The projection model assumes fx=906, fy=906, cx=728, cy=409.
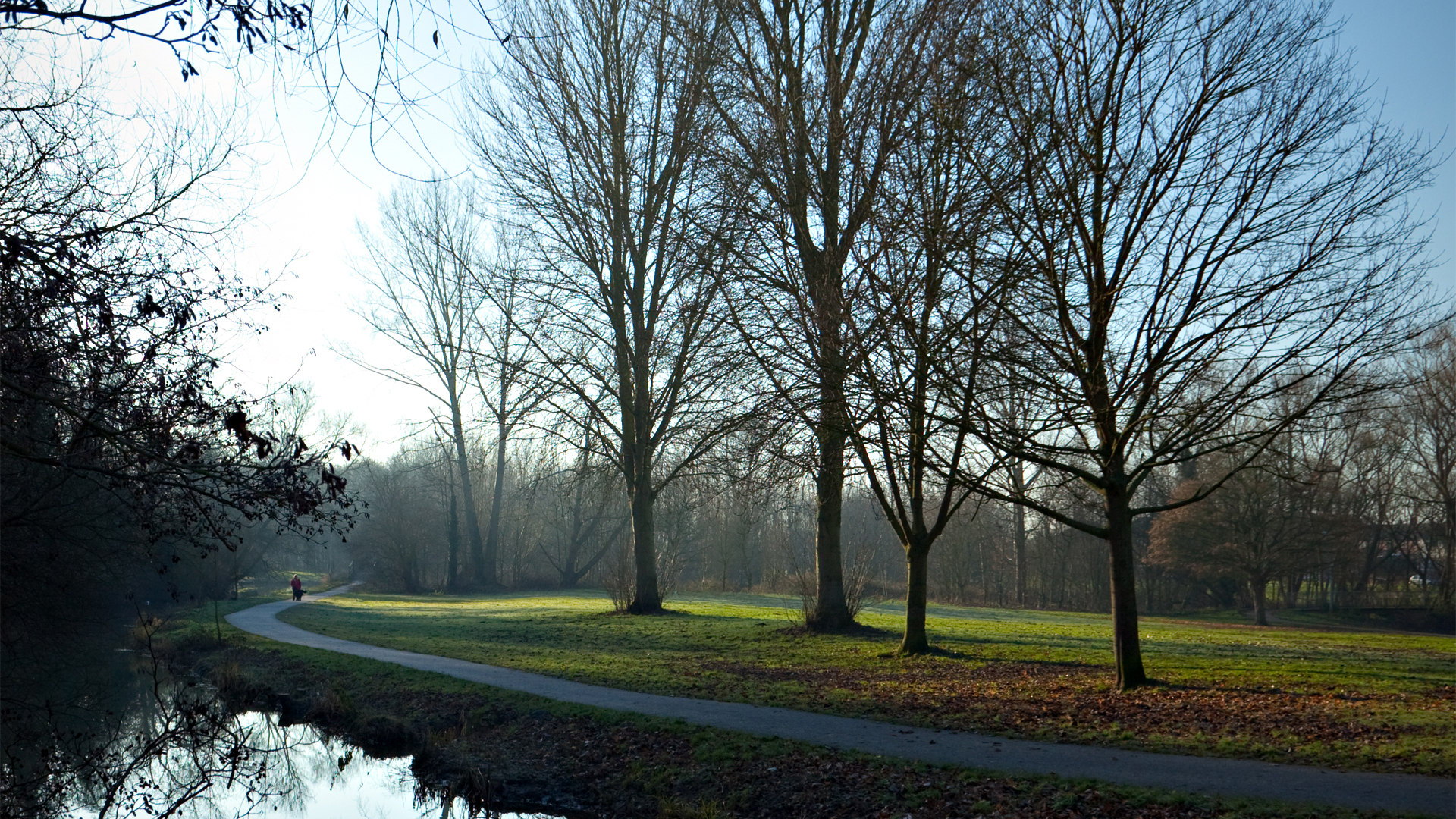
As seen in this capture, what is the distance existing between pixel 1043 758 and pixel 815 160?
8571 mm

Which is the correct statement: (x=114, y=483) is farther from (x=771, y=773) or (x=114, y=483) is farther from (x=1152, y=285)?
(x=1152, y=285)

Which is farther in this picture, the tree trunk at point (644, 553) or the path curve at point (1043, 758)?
the tree trunk at point (644, 553)

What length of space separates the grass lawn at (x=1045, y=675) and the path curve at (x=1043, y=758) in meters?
0.38

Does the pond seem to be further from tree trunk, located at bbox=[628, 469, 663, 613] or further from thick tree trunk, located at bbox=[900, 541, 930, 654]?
tree trunk, located at bbox=[628, 469, 663, 613]

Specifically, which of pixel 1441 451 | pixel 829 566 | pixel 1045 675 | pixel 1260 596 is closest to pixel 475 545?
pixel 829 566

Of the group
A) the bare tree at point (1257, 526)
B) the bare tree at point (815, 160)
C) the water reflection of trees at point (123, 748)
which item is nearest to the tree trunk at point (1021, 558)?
the bare tree at point (1257, 526)

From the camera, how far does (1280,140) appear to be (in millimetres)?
10469

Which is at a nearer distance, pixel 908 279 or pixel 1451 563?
pixel 908 279

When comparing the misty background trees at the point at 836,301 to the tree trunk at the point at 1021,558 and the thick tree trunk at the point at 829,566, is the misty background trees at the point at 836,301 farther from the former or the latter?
the tree trunk at the point at 1021,558

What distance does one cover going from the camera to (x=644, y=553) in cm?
2605

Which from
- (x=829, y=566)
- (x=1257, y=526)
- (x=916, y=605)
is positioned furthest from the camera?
(x=1257, y=526)

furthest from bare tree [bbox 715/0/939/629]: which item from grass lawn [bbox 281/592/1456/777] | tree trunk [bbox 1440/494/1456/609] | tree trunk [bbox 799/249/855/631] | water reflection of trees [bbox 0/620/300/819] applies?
tree trunk [bbox 1440/494/1456/609]

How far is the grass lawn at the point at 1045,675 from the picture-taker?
9008mm

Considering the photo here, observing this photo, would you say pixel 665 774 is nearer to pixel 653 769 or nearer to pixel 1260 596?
pixel 653 769
